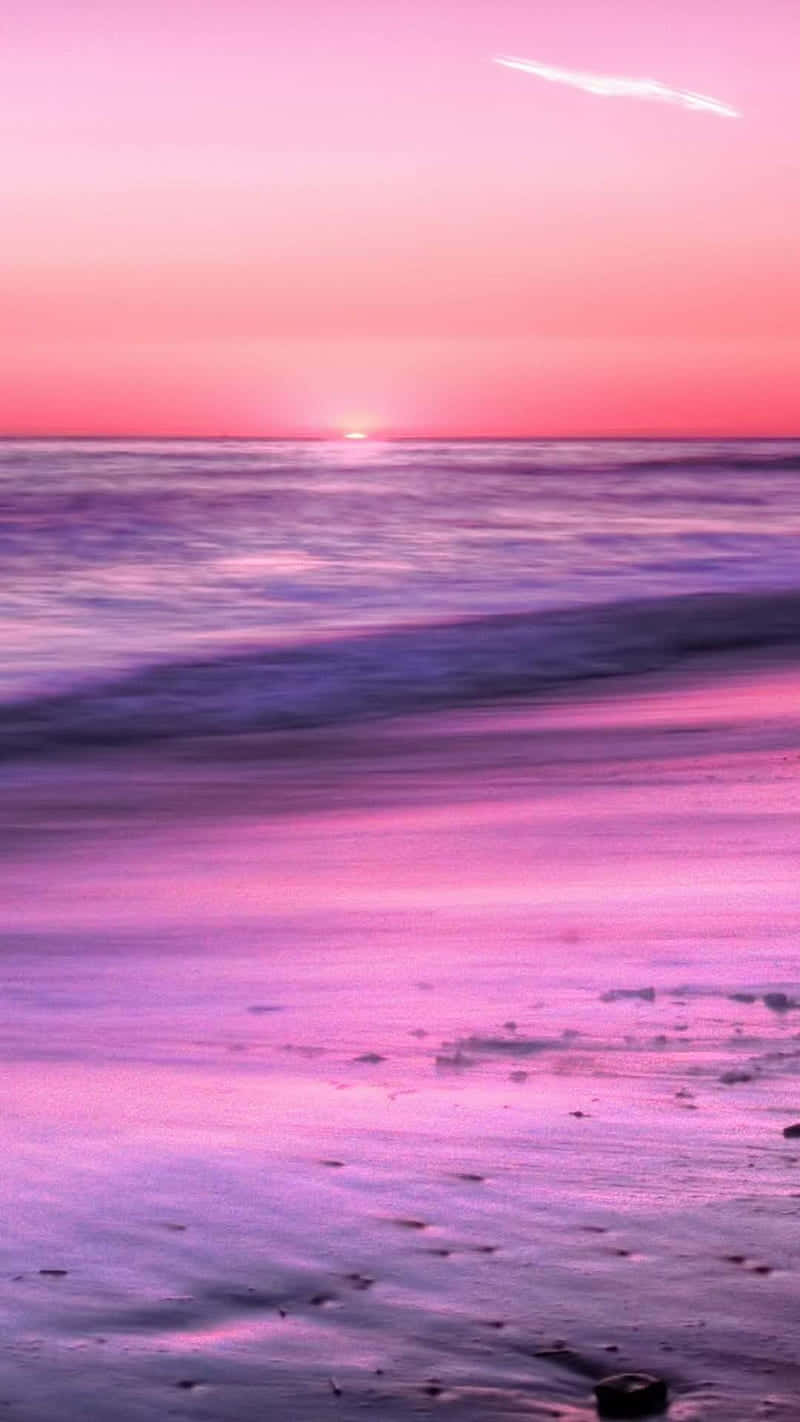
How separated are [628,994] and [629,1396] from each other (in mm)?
1933

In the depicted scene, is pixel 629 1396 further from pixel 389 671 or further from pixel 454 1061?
pixel 389 671

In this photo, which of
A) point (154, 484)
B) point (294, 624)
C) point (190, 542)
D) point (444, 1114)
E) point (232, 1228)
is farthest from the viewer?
point (154, 484)

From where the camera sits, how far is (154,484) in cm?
5012

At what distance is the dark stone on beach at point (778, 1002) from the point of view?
390cm

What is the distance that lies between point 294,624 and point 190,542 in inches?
461

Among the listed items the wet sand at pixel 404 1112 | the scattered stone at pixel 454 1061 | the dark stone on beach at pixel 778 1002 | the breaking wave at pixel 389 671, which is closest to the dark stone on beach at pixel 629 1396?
the wet sand at pixel 404 1112

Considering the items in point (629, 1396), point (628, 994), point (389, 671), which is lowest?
point (629, 1396)

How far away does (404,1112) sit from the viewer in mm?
3297

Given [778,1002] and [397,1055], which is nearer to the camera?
[397,1055]

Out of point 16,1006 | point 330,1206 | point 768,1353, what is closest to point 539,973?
point 16,1006

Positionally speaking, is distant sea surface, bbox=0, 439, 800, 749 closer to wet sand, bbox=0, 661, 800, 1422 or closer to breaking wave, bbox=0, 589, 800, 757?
breaking wave, bbox=0, 589, 800, 757

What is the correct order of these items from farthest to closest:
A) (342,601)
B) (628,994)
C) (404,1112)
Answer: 1. (342,601)
2. (628,994)
3. (404,1112)

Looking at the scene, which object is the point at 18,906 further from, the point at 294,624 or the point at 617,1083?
the point at 294,624

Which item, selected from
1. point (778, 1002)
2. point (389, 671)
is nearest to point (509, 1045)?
point (778, 1002)
